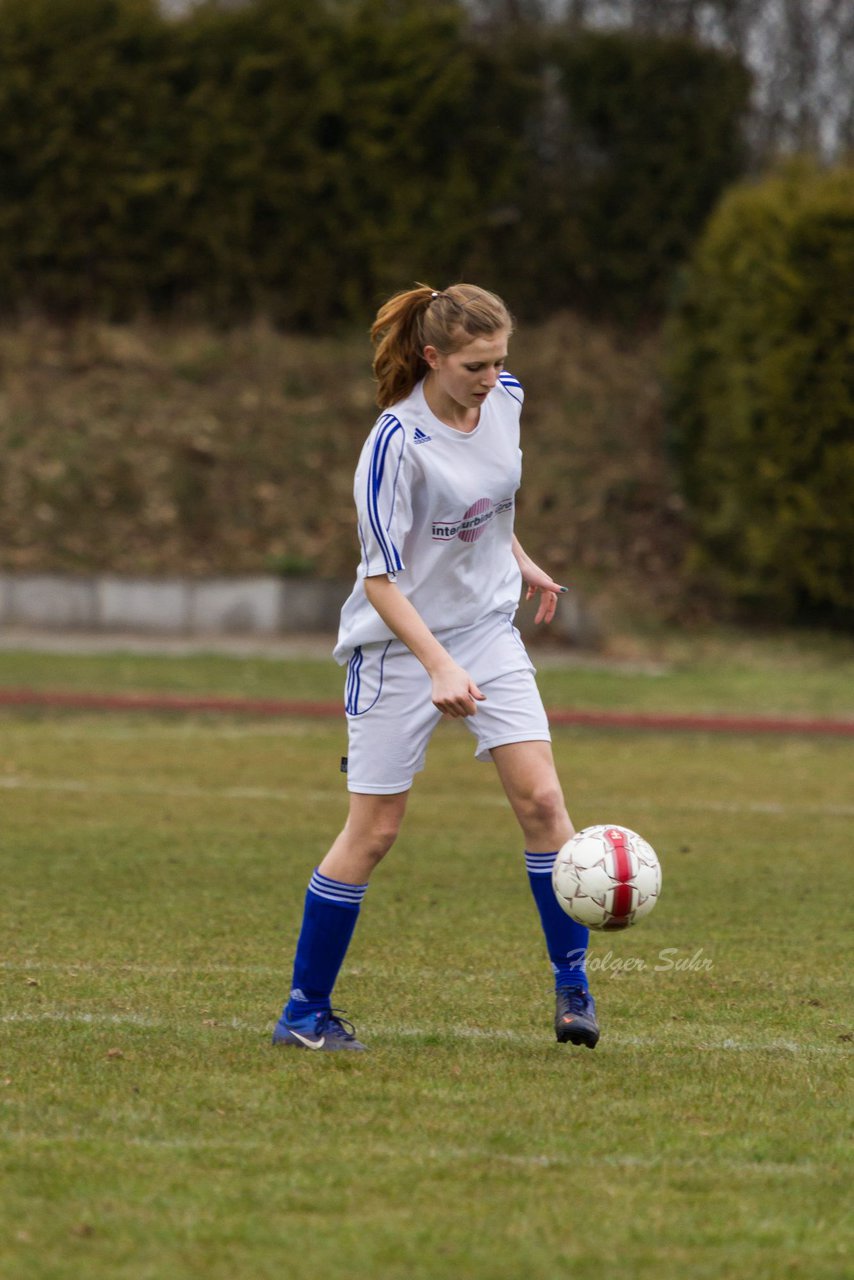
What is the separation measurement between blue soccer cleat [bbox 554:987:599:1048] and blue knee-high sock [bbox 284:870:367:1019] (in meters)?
0.64

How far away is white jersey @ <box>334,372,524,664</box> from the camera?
5203 mm

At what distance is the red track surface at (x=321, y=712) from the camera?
14.1 meters

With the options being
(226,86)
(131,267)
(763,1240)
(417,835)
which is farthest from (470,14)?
(763,1240)

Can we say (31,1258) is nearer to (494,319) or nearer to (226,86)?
(494,319)

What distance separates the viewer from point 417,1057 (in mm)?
5152

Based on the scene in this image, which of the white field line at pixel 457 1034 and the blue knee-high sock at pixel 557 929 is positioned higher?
the blue knee-high sock at pixel 557 929

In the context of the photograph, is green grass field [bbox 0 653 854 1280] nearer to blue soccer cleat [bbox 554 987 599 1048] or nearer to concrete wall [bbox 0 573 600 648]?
blue soccer cleat [bbox 554 987 599 1048]

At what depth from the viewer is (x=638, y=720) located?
14336mm

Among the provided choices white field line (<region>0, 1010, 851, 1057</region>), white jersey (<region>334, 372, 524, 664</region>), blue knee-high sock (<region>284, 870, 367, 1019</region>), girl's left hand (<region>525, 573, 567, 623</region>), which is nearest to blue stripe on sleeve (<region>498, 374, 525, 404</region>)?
white jersey (<region>334, 372, 524, 664</region>)

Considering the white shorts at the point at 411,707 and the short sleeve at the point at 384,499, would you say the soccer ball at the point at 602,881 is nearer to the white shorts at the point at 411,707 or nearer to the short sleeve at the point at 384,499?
the white shorts at the point at 411,707

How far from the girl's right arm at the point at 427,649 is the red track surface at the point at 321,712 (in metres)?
9.09

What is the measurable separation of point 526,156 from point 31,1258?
21002 mm

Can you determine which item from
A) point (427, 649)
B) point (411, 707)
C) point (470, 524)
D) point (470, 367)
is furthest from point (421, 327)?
point (411, 707)

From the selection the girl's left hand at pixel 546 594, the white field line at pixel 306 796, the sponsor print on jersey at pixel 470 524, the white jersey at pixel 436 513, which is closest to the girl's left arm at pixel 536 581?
the girl's left hand at pixel 546 594
